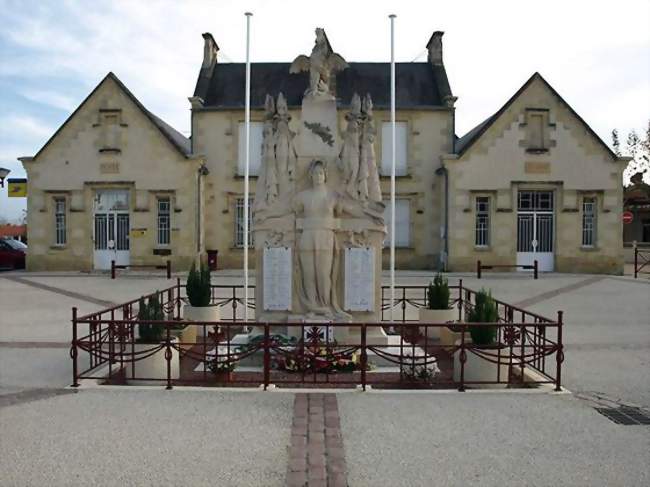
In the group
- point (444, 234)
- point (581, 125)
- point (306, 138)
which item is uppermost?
point (581, 125)

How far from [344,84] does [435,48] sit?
4845 millimetres

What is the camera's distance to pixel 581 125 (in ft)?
71.9

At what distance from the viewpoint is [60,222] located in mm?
22906

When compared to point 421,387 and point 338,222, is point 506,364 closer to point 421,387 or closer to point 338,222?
point 421,387

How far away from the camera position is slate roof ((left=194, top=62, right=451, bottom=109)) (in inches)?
952

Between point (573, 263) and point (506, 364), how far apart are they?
57.0ft

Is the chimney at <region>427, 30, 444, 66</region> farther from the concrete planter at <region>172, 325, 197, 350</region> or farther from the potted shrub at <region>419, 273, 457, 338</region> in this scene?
the concrete planter at <region>172, 325, 197, 350</region>

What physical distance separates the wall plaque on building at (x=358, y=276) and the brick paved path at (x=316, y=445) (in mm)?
2776

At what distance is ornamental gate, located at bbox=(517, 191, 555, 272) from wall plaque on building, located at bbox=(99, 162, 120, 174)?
16799 mm

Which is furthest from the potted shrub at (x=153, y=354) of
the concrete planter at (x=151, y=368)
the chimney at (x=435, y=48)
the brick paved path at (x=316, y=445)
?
the chimney at (x=435, y=48)

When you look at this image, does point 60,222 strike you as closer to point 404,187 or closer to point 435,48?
point 404,187

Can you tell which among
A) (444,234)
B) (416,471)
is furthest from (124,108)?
(416,471)

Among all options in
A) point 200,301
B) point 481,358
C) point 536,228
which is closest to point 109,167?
point 200,301

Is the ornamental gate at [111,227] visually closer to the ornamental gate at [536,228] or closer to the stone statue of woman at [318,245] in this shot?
the stone statue of woman at [318,245]
